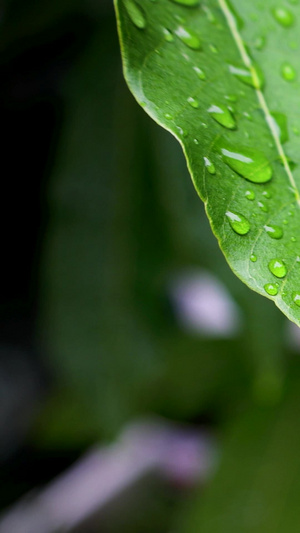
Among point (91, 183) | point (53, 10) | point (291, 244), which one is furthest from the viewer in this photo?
point (91, 183)

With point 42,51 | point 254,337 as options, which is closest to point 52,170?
point 42,51

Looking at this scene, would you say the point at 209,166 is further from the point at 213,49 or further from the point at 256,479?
the point at 256,479

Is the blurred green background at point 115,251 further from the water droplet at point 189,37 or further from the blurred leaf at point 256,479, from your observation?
the water droplet at point 189,37

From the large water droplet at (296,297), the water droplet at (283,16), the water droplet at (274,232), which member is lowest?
the large water droplet at (296,297)

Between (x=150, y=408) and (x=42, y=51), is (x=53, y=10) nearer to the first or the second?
(x=42, y=51)

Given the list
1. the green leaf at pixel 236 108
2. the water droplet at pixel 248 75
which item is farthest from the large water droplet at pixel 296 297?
the water droplet at pixel 248 75

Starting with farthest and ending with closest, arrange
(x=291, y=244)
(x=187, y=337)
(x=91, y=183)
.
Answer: (x=187, y=337)
(x=91, y=183)
(x=291, y=244)

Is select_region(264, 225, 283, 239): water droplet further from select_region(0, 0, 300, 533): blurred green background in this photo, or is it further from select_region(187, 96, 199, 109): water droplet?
select_region(0, 0, 300, 533): blurred green background
